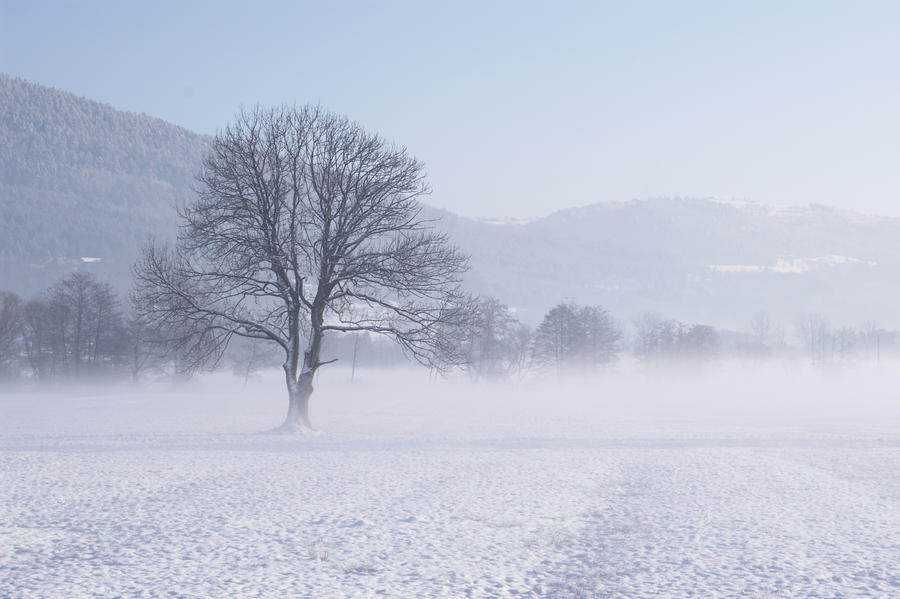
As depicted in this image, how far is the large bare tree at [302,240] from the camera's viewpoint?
26469 mm

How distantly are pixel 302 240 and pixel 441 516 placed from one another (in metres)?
16.5

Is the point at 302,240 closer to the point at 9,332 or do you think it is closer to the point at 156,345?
the point at 156,345

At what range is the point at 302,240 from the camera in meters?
27.0

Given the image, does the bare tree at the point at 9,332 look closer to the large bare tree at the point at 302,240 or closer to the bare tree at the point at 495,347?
the bare tree at the point at 495,347

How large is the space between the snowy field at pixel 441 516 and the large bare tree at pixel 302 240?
4.37 metres

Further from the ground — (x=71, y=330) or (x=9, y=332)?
(x=71, y=330)

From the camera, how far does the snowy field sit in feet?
28.8

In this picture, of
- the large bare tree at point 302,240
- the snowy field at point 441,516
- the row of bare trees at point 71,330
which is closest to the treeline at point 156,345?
the row of bare trees at point 71,330

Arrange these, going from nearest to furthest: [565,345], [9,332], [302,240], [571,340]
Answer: [302,240]
[9,332]
[571,340]
[565,345]

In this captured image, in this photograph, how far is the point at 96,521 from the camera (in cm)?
1183

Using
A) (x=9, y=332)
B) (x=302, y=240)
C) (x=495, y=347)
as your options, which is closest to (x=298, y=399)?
(x=302, y=240)

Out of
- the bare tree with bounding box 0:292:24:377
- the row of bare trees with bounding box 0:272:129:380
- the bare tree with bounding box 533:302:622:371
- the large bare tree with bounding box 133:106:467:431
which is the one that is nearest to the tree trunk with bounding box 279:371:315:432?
the large bare tree with bounding box 133:106:467:431

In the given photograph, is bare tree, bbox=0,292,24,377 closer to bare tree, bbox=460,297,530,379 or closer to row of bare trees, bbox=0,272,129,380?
row of bare trees, bbox=0,272,129,380

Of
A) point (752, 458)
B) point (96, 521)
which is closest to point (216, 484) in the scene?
point (96, 521)
